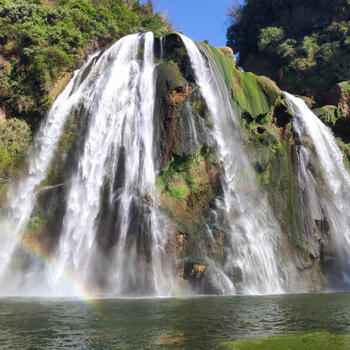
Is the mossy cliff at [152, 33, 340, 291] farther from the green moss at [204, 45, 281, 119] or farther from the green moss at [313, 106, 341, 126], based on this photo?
the green moss at [313, 106, 341, 126]

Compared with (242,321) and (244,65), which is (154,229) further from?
(244,65)

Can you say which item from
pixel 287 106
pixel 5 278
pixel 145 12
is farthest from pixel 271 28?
pixel 5 278

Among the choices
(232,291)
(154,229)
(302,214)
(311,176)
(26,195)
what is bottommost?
(232,291)

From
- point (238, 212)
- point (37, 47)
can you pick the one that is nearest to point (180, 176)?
point (238, 212)

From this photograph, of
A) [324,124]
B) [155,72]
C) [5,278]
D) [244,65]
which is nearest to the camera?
[5,278]

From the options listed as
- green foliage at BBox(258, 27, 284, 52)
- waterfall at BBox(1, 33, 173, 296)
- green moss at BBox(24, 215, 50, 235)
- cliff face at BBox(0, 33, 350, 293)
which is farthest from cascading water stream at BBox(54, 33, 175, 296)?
green foliage at BBox(258, 27, 284, 52)

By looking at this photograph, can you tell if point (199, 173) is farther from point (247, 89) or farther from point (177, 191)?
point (247, 89)

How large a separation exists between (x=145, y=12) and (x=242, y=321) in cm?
3703

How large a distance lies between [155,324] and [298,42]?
30.9 meters

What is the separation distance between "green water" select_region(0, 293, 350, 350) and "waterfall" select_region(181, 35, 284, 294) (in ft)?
12.1

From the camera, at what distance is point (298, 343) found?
405 centimetres

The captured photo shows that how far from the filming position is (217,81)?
51.0 feet

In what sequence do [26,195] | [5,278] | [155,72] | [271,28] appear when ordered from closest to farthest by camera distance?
[5,278]
[26,195]
[155,72]
[271,28]

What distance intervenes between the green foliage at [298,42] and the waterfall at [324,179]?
8.65 metres
